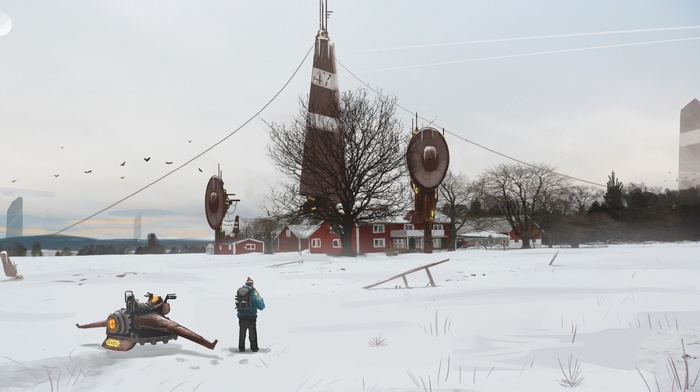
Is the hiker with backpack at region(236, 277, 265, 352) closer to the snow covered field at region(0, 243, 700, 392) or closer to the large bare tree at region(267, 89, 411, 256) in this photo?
the snow covered field at region(0, 243, 700, 392)

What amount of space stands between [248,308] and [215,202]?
23653mm

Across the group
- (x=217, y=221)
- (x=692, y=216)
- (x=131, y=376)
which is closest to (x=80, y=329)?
(x=131, y=376)

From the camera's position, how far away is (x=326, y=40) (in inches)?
1164

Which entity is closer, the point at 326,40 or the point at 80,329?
the point at 80,329

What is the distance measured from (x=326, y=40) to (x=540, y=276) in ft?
53.9

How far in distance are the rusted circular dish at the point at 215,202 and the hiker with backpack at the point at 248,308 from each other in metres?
22.5

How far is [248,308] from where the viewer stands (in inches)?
372

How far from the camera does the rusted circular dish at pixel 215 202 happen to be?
3170 cm

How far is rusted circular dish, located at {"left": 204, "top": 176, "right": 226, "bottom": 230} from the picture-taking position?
3170 centimetres

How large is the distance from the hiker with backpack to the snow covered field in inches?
8.4

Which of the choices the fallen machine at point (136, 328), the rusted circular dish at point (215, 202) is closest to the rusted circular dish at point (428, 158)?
the rusted circular dish at point (215, 202)

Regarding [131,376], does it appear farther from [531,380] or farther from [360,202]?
[360,202]

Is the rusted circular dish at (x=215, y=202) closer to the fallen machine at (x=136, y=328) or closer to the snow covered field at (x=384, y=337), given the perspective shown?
the snow covered field at (x=384, y=337)

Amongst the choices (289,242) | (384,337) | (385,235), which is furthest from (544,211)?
(384,337)
